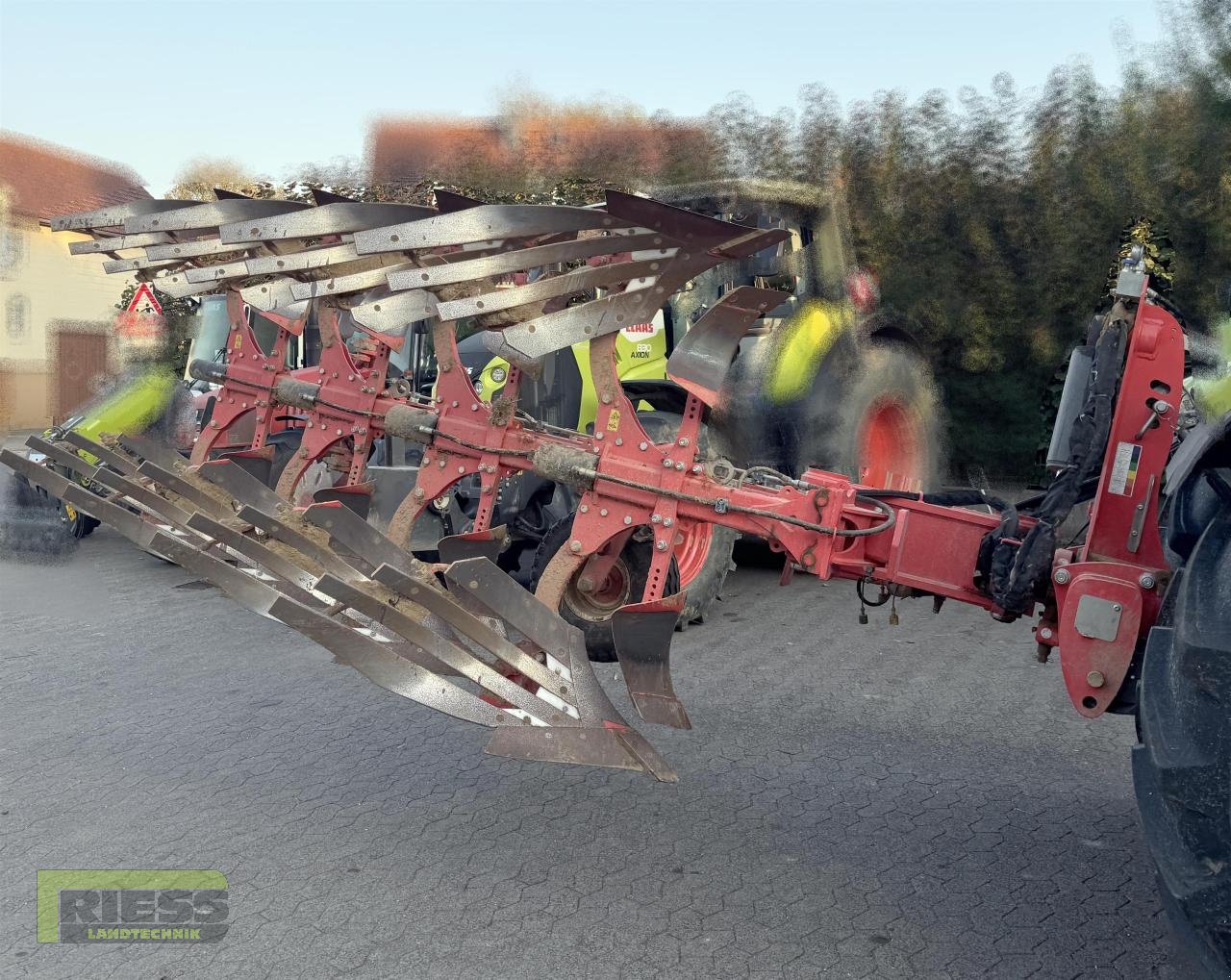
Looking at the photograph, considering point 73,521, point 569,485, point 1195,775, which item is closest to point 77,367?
point 73,521

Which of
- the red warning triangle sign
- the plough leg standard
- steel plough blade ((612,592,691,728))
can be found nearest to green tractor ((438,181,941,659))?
the plough leg standard

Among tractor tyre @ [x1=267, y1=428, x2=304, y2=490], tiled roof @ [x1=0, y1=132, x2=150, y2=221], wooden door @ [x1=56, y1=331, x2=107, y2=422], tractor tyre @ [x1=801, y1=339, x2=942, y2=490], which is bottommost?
wooden door @ [x1=56, y1=331, x2=107, y2=422]

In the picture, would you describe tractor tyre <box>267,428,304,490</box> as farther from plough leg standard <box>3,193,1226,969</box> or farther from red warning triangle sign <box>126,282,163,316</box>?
red warning triangle sign <box>126,282,163,316</box>

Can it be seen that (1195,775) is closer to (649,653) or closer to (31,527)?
(649,653)

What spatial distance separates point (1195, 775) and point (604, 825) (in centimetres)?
200

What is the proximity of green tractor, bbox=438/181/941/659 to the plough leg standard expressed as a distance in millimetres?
1638

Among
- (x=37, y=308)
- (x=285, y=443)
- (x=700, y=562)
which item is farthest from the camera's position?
(x=37, y=308)

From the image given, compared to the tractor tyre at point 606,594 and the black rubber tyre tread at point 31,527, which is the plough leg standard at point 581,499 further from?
the black rubber tyre tread at point 31,527

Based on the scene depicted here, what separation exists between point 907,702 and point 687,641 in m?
1.39

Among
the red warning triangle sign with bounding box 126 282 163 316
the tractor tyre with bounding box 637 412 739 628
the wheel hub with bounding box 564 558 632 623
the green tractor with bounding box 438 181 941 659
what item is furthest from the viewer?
the red warning triangle sign with bounding box 126 282 163 316

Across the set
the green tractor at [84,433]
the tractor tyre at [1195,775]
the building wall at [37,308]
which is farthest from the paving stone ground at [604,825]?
the building wall at [37,308]

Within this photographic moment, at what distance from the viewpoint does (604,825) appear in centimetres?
370

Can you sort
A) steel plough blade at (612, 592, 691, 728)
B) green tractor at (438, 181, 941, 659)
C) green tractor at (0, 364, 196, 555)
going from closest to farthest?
steel plough blade at (612, 592, 691, 728)
green tractor at (438, 181, 941, 659)
green tractor at (0, 364, 196, 555)

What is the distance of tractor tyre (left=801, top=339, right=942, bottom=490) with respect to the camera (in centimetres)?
702
